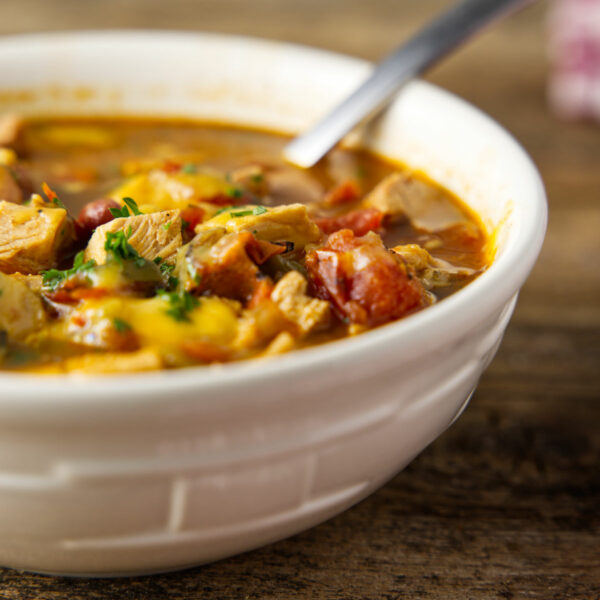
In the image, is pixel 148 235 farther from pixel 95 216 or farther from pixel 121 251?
pixel 95 216

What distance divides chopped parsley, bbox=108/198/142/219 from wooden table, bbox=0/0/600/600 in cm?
90

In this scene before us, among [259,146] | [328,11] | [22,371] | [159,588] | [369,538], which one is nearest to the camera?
[22,371]

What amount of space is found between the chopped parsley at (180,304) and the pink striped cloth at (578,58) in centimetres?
330

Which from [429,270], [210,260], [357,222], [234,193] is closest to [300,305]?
[210,260]

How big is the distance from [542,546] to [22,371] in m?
1.31

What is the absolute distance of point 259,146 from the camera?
3268mm

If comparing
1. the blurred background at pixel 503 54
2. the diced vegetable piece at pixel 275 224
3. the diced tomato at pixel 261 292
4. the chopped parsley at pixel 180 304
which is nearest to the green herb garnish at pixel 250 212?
the diced vegetable piece at pixel 275 224

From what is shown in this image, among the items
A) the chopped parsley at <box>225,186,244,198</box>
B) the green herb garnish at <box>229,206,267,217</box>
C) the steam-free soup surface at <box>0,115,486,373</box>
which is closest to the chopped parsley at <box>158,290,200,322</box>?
the steam-free soup surface at <box>0,115,486,373</box>

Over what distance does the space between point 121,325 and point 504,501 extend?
1.16 meters

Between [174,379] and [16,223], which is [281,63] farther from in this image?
[174,379]

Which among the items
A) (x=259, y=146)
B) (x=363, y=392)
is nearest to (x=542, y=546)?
(x=363, y=392)

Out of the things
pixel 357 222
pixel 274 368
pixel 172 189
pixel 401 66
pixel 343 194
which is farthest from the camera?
pixel 401 66

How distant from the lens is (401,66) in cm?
302

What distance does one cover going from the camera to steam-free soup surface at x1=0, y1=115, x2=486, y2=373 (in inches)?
72.4
